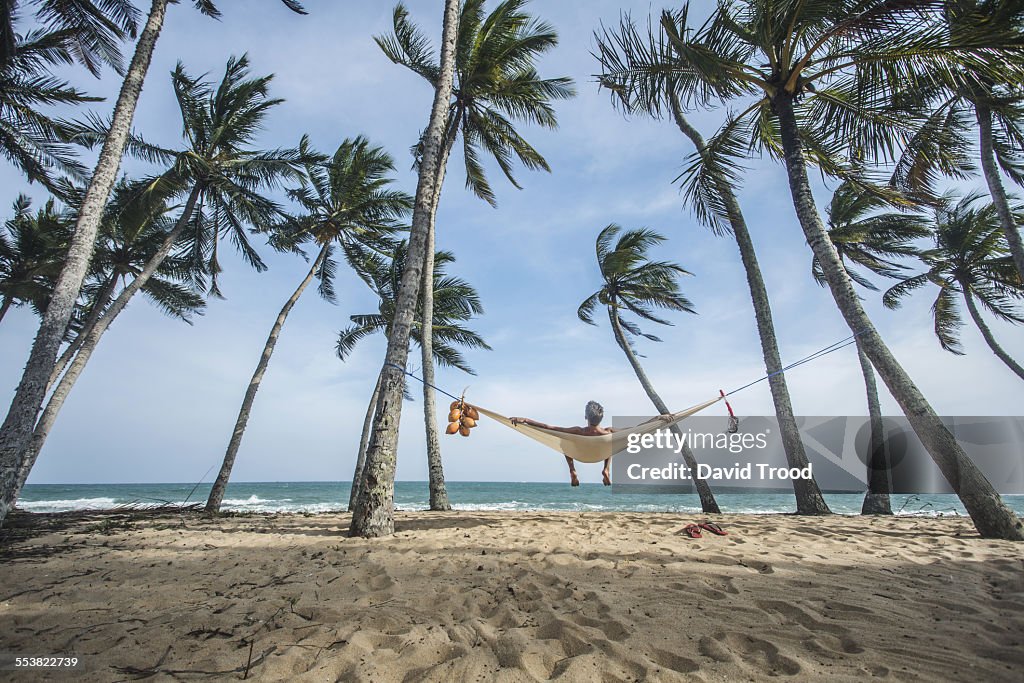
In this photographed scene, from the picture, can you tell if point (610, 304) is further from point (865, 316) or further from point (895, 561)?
point (895, 561)

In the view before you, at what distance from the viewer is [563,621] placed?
82.0 inches

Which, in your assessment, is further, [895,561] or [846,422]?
[846,422]

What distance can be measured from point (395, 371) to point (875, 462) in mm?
8571

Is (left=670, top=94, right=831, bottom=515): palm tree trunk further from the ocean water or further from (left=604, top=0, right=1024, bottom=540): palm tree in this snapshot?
the ocean water

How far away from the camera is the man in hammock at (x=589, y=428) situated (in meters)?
5.18

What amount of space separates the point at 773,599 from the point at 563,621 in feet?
3.92

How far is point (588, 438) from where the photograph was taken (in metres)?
5.14

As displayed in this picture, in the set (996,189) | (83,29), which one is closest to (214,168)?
(83,29)

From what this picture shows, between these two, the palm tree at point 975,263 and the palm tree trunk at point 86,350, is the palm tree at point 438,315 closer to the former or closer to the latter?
the palm tree trunk at point 86,350

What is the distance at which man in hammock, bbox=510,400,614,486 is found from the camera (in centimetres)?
518

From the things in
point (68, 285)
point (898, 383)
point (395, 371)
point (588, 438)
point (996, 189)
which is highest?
point (996, 189)

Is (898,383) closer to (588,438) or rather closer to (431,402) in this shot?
(588,438)

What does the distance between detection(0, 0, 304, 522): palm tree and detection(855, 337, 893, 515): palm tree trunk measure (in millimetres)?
11297

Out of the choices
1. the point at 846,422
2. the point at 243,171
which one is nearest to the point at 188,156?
the point at 243,171
